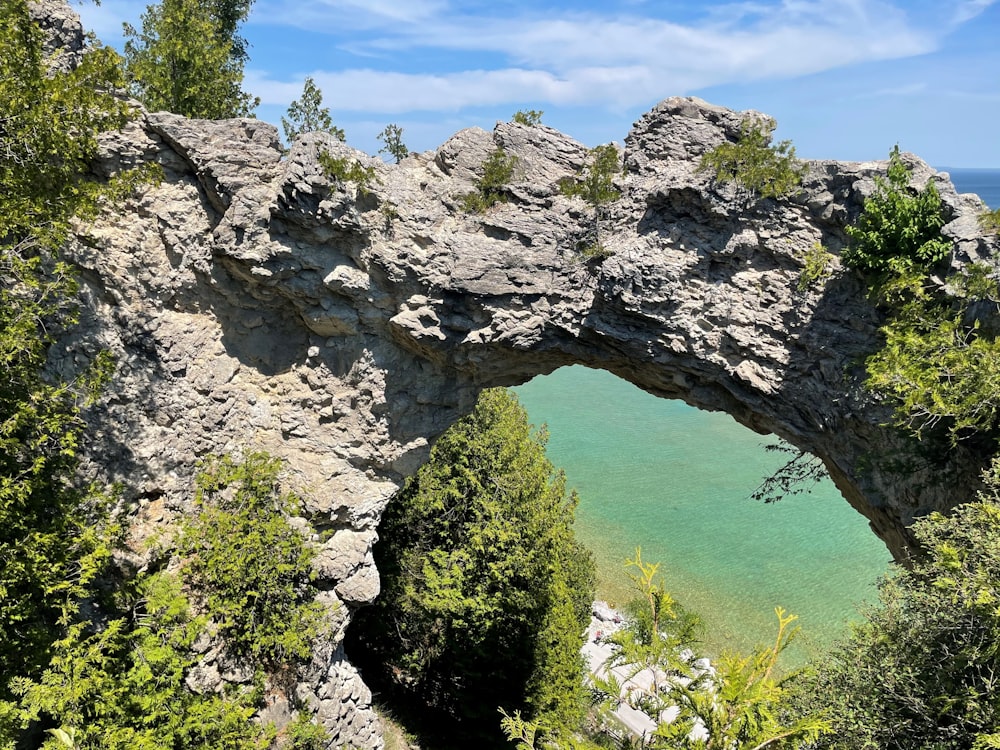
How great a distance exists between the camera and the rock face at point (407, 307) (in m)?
9.98

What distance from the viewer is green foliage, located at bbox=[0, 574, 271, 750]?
7023 mm

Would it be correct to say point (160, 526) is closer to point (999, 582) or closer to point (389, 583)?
point (389, 583)

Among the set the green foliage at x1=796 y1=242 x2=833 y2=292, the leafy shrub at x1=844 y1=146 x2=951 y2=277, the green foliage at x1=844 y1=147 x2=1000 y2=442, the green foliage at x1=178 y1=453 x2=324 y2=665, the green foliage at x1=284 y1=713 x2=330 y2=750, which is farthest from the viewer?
the green foliage at x1=796 y1=242 x2=833 y2=292

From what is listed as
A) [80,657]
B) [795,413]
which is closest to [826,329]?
[795,413]

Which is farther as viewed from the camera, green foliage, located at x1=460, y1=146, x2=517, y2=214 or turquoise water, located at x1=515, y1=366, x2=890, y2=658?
turquoise water, located at x1=515, y1=366, x2=890, y2=658

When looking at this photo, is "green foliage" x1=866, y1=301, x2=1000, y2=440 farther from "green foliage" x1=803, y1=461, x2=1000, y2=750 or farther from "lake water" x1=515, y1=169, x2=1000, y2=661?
"lake water" x1=515, y1=169, x2=1000, y2=661

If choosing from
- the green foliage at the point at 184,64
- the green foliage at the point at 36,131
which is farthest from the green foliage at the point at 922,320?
the green foliage at the point at 184,64

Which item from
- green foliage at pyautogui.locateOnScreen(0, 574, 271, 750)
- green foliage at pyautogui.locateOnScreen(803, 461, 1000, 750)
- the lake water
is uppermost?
green foliage at pyautogui.locateOnScreen(803, 461, 1000, 750)

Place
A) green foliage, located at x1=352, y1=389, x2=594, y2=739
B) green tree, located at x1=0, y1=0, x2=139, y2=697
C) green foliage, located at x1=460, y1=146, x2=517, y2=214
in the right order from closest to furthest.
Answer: green tree, located at x1=0, y1=0, x2=139, y2=697 < green foliage, located at x1=460, y1=146, x2=517, y2=214 < green foliage, located at x1=352, y1=389, x2=594, y2=739

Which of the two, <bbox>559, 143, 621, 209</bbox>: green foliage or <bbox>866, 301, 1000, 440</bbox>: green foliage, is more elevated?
<bbox>559, 143, 621, 209</bbox>: green foliage

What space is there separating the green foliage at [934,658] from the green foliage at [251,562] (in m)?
8.01

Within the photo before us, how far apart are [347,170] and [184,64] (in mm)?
5824

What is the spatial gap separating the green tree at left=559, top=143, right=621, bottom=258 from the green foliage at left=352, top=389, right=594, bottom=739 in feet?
19.9

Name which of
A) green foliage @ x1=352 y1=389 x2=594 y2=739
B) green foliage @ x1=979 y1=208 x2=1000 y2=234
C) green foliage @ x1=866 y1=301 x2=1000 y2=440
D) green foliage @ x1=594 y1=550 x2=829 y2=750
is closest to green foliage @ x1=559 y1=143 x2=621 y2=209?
green foliage @ x1=866 y1=301 x2=1000 y2=440
